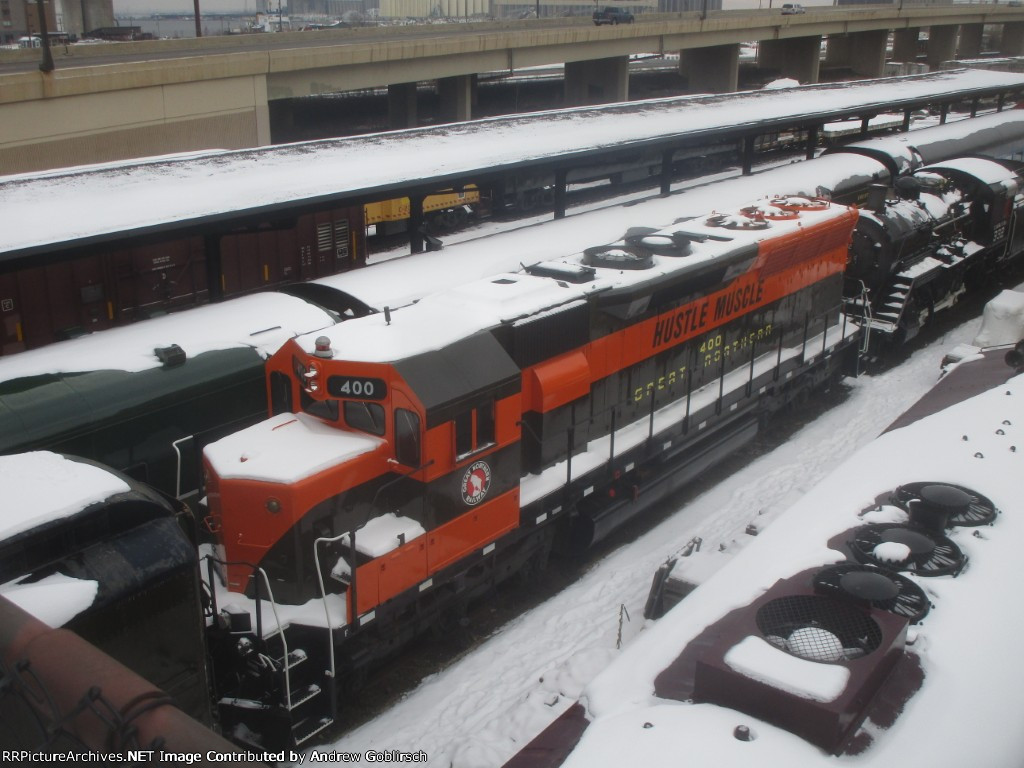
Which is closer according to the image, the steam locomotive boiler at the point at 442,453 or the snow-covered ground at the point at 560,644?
the steam locomotive boiler at the point at 442,453

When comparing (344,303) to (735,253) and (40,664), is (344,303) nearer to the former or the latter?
(735,253)

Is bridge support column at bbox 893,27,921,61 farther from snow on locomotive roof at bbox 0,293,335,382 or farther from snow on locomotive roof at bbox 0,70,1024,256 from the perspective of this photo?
snow on locomotive roof at bbox 0,293,335,382

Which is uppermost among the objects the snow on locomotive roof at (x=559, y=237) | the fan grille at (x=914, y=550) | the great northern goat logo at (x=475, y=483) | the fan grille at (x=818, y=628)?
the snow on locomotive roof at (x=559, y=237)

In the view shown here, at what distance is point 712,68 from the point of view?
6006 cm

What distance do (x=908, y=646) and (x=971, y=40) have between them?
3982 inches

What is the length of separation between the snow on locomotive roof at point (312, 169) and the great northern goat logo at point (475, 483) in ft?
19.4

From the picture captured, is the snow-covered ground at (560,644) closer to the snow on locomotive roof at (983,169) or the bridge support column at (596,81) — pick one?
the snow on locomotive roof at (983,169)

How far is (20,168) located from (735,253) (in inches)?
765

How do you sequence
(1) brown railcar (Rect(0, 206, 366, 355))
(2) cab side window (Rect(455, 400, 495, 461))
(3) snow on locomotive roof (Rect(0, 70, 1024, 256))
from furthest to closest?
1. (1) brown railcar (Rect(0, 206, 366, 355))
2. (3) snow on locomotive roof (Rect(0, 70, 1024, 256))
3. (2) cab side window (Rect(455, 400, 495, 461))

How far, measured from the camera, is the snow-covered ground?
9.12 metres

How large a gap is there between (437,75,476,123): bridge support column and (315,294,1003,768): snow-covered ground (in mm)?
33886

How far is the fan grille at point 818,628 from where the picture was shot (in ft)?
20.5

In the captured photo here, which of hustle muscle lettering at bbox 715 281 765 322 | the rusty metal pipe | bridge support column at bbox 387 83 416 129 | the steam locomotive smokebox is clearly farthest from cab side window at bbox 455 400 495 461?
bridge support column at bbox 387 83 416 129

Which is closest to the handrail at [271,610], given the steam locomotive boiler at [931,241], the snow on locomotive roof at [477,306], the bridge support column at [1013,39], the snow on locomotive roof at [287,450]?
the snow on locomotive roof at [287,450]
